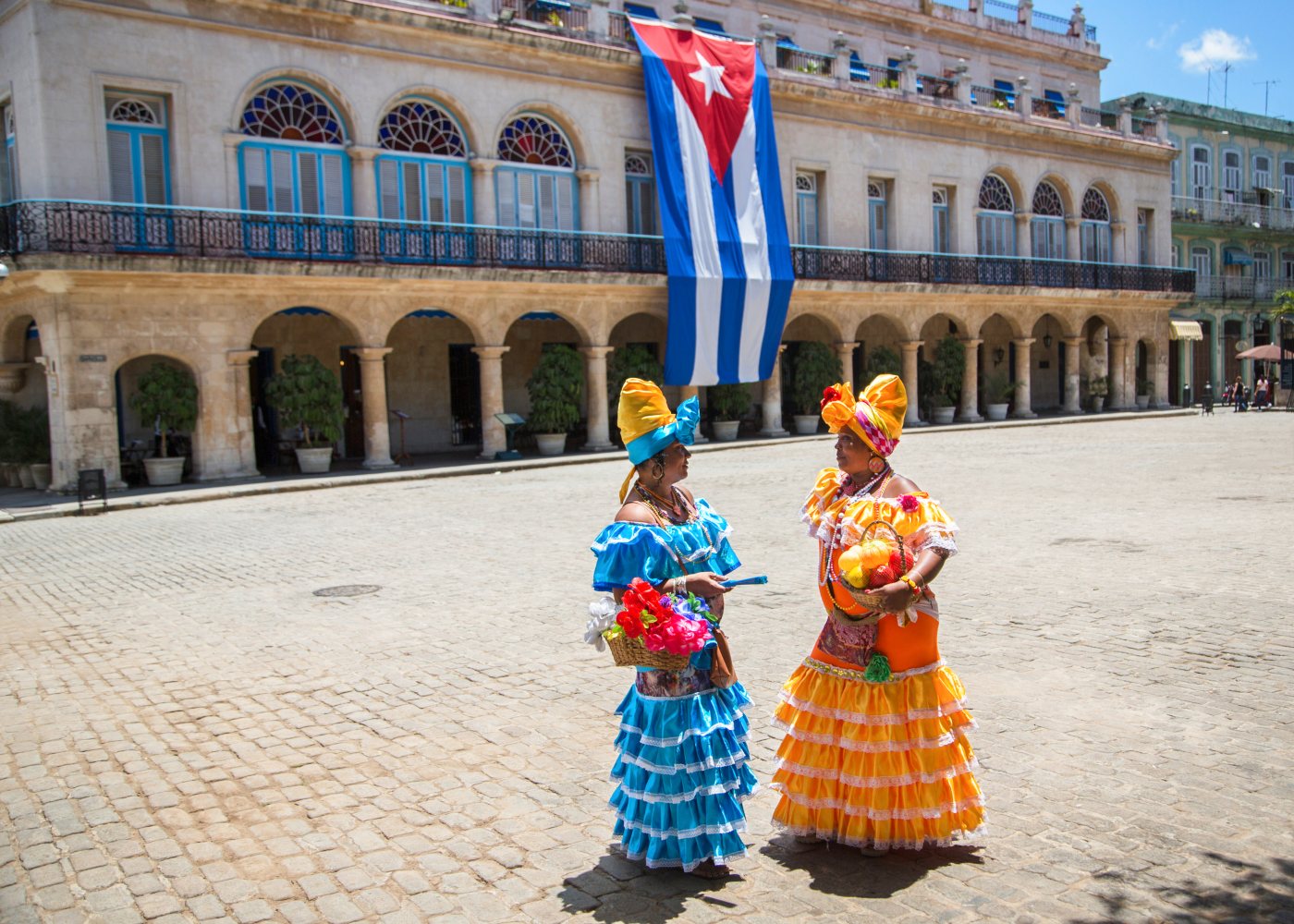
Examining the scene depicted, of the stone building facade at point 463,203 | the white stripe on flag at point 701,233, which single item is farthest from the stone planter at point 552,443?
the white stripe on flag at point 701,233

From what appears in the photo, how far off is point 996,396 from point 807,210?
9.33 m

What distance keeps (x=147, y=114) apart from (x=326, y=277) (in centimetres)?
426

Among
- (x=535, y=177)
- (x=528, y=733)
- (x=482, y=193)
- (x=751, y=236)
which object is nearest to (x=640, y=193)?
(x=751, y=236)

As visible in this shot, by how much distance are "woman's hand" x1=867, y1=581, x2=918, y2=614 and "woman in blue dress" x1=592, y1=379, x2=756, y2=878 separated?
563 mm

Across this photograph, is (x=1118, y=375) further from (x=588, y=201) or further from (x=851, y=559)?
(x=851, y=559)

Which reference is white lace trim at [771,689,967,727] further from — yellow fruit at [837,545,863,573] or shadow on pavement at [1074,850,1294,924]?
shadow on pavement at [1074,850,1294,924]

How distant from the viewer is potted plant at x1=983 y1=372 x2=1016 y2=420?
34.5 m

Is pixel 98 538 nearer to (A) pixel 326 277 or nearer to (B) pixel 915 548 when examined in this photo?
(A) pixel 326 277

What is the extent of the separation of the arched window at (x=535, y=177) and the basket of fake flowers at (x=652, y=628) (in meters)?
22.3

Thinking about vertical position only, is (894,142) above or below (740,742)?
above

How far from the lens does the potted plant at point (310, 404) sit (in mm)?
21500

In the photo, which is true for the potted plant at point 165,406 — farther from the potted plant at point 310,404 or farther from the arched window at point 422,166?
the arched window at point 422,166

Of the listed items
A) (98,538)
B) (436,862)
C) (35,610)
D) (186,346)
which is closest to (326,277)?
(186,346)

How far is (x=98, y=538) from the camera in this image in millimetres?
13914
